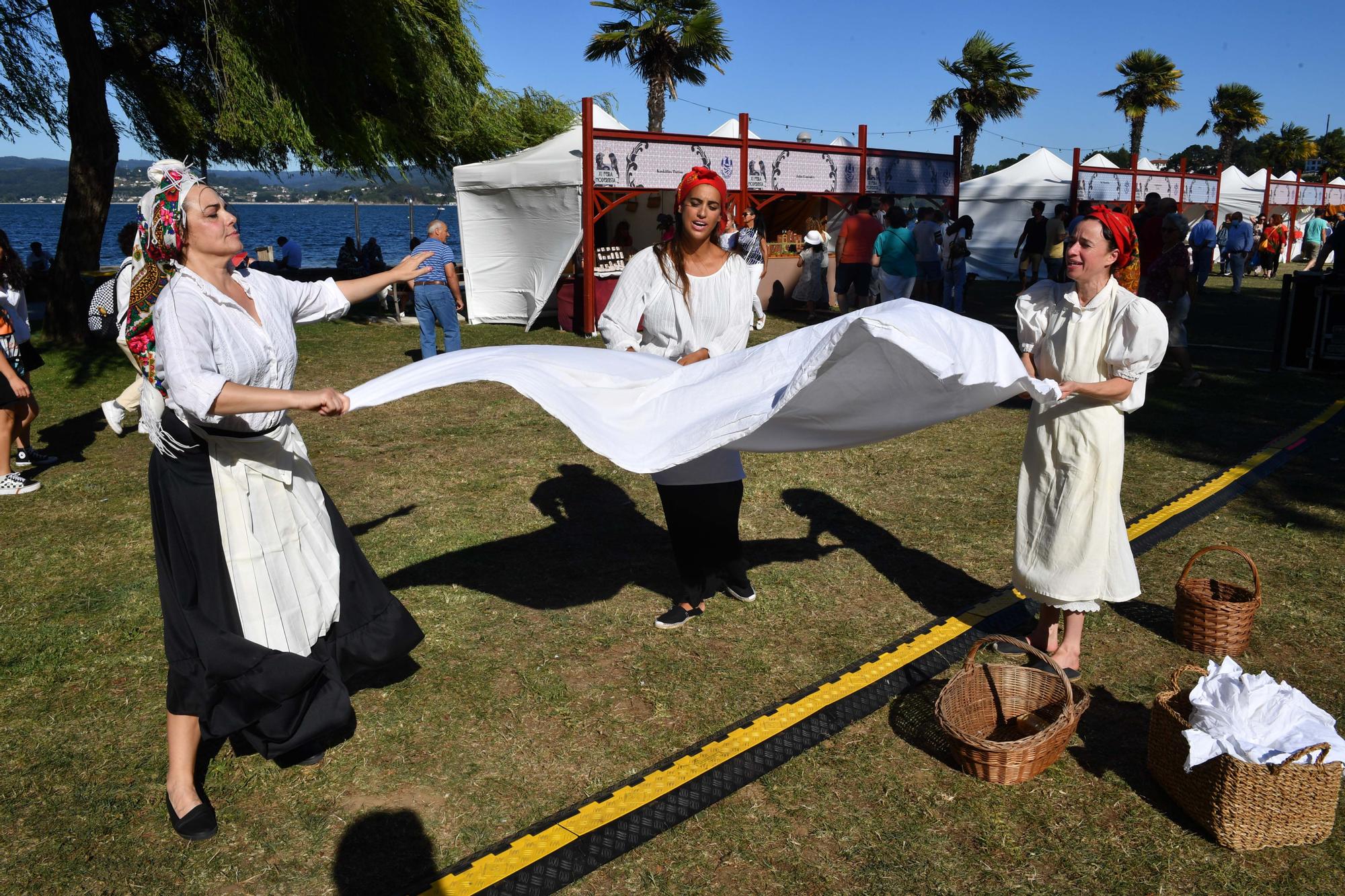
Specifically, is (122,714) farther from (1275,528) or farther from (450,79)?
(450,79)

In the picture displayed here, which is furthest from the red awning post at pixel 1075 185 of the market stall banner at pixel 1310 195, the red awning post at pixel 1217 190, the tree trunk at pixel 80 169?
the tree trunk at pixel 80 169

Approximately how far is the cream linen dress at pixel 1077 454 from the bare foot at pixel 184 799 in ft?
10.8

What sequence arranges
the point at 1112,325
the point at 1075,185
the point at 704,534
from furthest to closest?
the point at 1075,185 < the point at 704,534 < the point at 1112,325

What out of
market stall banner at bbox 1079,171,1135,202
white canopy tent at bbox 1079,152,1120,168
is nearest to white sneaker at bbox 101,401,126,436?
market stall banner at bbox 1079,171,1135,202

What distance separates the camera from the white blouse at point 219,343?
276 centimetres

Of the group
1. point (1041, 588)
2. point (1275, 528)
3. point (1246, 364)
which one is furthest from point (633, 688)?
point (1246, 364)

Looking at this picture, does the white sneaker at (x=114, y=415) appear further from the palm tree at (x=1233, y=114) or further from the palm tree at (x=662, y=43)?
the palm tree at (x=1233, y=114)

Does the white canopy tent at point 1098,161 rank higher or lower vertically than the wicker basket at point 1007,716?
higher

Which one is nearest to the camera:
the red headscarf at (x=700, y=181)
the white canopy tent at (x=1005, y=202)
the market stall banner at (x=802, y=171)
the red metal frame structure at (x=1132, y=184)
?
the red headscarf at (x=700, y=181)

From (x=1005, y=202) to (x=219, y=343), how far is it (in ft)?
83.6

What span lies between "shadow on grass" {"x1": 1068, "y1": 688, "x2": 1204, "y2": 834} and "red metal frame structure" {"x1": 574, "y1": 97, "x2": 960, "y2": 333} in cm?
966

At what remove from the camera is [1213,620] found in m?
4.07

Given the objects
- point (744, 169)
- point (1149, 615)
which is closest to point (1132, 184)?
point (744, 169)

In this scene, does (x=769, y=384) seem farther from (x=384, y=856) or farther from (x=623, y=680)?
(x=384, y=856)
